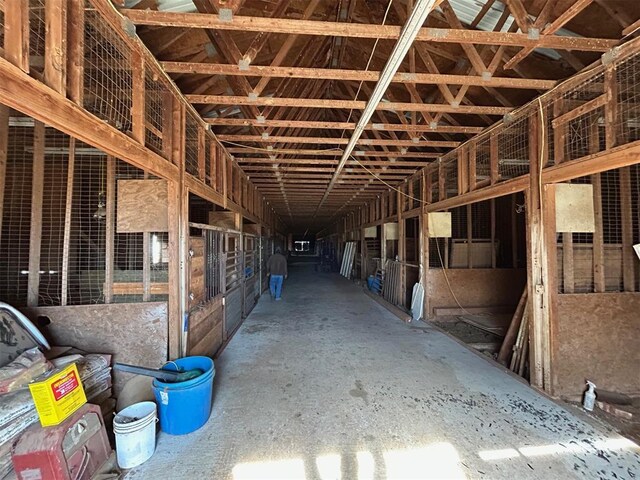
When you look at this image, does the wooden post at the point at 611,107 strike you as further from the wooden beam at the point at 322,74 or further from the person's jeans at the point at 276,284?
the person's jeans at the point at 276,284

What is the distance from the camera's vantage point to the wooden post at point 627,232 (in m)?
3.11

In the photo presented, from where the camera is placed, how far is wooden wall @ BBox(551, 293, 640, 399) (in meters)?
2.79

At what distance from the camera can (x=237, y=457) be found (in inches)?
76.9

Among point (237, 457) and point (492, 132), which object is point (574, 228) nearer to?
point (492, 132)

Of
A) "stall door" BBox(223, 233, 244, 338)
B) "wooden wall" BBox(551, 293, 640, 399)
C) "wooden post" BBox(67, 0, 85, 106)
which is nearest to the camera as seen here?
"wooden post" BBox(67, 0, 85, 106)

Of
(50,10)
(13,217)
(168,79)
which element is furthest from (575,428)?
(13,217)

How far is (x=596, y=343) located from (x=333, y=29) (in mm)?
3979

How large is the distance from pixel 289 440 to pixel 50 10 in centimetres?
310

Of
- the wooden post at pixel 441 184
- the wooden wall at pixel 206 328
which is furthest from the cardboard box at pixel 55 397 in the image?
the wooden post at pixel 441 184

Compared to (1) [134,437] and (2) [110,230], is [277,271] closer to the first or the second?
(2) [110,230]

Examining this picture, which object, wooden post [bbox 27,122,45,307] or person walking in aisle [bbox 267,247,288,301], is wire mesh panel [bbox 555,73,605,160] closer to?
wooden post [bbox 27,122,45,307]

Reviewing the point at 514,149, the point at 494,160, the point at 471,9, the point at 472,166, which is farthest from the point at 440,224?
the point at 471,9

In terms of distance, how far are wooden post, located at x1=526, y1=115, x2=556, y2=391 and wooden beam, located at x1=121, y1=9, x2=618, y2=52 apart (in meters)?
0.92

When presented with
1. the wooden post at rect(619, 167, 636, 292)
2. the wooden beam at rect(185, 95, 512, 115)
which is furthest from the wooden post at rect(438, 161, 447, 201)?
the wooden post at rect(619, 167, 636, 292)
